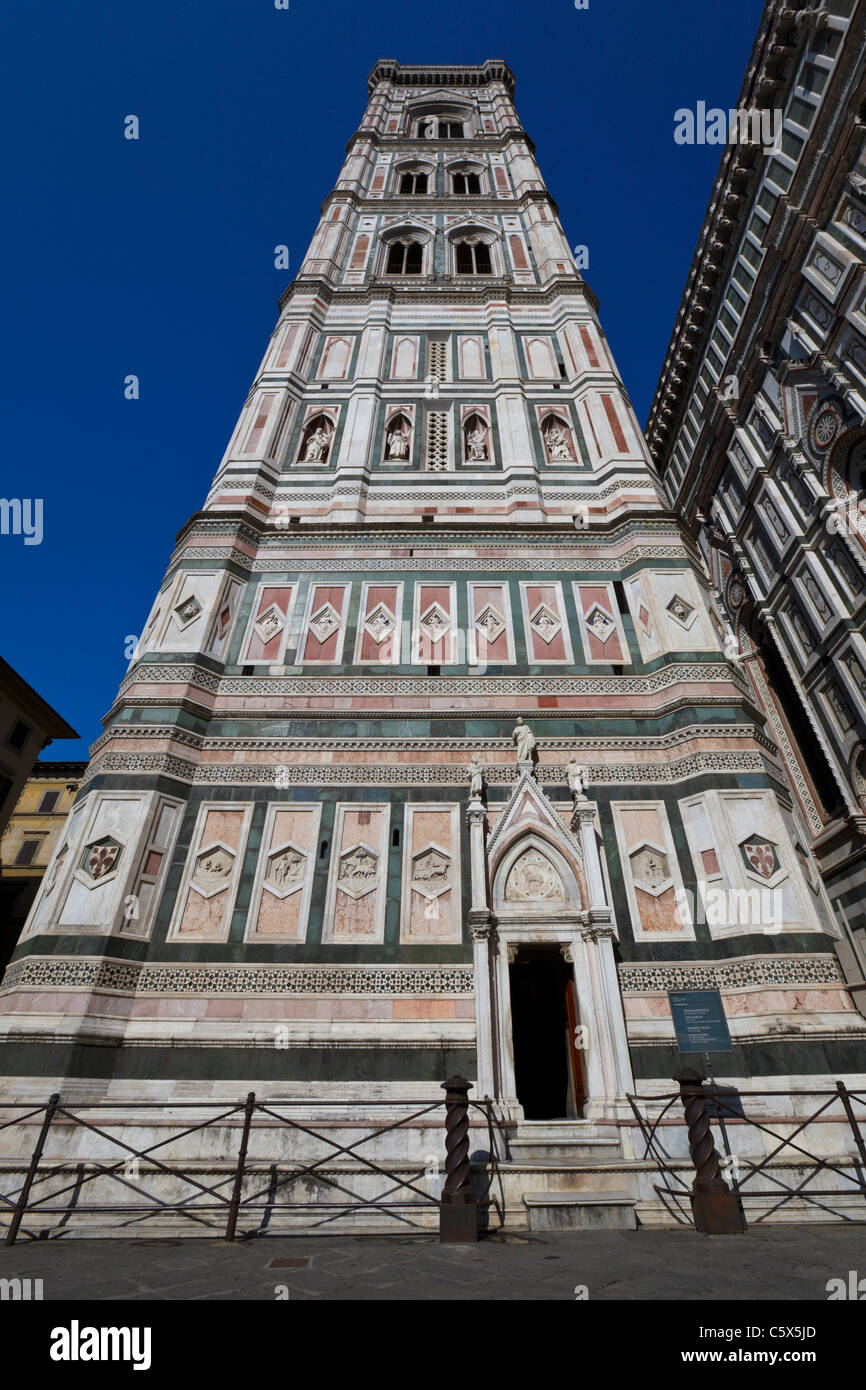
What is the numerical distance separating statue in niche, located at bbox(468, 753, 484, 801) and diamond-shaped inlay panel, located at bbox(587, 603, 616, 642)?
348 cm

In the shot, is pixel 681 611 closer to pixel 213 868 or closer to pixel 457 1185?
pixel 213 868

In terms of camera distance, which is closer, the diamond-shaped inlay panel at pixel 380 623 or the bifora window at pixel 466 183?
the diamond-shaped inlay panel at pixel 380 623

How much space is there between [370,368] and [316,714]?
10.8 m

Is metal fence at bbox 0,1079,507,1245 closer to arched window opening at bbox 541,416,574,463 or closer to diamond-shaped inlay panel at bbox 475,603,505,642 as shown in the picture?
diamond-shaped inlay panel at bbox 475,603,505,642

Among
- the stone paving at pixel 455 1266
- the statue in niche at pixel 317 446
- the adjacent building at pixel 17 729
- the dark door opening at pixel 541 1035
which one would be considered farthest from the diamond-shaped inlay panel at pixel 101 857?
the adjacent building at pixel 17 729

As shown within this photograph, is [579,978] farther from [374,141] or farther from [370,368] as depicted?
[374,141]

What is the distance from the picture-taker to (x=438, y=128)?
103 feet

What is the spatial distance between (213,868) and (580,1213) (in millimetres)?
5843

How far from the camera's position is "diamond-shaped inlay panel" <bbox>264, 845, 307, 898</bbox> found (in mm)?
9258

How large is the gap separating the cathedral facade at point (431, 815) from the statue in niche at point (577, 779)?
0.07 m

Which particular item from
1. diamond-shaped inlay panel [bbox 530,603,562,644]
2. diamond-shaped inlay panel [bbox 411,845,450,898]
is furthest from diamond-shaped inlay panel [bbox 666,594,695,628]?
diamond-shaped inlay panel [bbox 411,845,450,898]

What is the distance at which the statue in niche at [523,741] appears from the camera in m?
10.2

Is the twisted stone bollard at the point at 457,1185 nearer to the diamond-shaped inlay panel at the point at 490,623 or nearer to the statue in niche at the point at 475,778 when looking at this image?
the statue in niche at the point at 475,778
